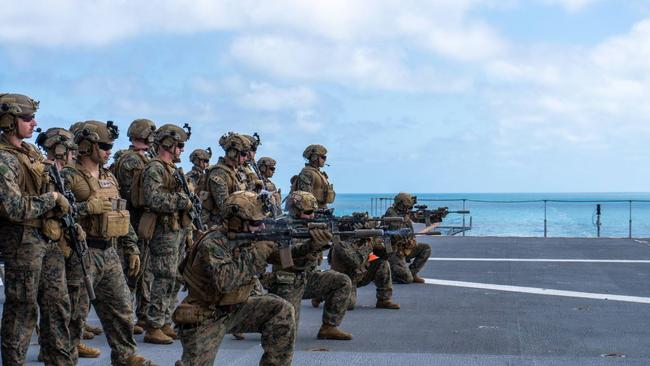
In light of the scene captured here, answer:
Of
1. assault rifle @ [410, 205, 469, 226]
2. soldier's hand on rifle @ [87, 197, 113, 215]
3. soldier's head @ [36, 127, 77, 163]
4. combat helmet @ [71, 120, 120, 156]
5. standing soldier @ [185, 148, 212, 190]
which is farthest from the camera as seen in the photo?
standing soldier @ [185, 148, 212, 190]

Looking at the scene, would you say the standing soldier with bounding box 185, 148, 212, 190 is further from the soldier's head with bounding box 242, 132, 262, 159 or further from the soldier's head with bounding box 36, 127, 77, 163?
the soldier's head with bounding box 36, 127, 77, 163

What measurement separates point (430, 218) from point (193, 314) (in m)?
8.31

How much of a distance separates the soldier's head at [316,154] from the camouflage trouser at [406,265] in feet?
6.30

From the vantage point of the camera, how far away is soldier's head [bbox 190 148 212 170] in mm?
15841

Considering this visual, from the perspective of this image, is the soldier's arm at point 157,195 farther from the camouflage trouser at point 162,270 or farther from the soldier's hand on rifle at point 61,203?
the soldier's hand on rifle at point 61,203

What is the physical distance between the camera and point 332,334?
9.33 m

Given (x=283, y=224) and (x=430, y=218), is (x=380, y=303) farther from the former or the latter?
(x=283, y=224)

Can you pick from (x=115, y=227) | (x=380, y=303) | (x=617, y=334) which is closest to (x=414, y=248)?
(x=380, y=303)

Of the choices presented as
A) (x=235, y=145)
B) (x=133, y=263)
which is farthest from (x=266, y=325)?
(x=235, y=145)

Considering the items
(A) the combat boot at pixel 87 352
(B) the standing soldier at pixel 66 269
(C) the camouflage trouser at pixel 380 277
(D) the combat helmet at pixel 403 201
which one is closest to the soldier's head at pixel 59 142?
(B) the standing soldier at pixel 66 269

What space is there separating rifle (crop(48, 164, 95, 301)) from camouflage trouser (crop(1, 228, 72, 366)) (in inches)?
8.5

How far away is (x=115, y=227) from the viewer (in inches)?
295

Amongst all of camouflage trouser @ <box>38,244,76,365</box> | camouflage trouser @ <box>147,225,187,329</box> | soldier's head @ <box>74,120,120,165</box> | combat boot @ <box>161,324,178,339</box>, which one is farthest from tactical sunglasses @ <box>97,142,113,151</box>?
combat boot @ <box>161,324,178,339</box>

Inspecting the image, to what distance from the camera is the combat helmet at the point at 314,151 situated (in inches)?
526
